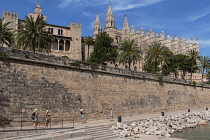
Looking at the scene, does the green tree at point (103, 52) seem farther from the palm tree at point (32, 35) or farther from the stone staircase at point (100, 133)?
the stone staircase at point (100, 133)

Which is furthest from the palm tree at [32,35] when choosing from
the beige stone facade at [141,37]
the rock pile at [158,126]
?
the beige stone facade at [141,37]

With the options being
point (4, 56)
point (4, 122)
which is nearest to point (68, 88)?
point (4, 56)

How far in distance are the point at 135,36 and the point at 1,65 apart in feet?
229

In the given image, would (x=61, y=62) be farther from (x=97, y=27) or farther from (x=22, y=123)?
(x=97, y=27)

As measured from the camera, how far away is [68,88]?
63.1ft

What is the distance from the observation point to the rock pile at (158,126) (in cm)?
1653

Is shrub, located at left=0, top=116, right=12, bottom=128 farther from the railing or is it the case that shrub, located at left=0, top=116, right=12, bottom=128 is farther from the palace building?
the palace building

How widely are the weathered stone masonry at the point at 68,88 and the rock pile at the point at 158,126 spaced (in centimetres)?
405

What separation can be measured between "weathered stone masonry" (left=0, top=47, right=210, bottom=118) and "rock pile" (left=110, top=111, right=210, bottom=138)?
4053 millimetres

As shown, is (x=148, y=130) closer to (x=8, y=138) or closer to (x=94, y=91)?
(x=94, y=91)

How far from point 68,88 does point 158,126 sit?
8840 millimetres

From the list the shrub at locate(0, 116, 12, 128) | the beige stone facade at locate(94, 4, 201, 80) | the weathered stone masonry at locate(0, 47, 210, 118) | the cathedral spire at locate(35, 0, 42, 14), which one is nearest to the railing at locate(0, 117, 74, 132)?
the shrub at locate(0, 116, 12, 128)

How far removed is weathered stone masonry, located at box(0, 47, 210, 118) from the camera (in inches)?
607

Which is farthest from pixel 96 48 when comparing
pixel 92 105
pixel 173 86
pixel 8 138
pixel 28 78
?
pixel 8 138
